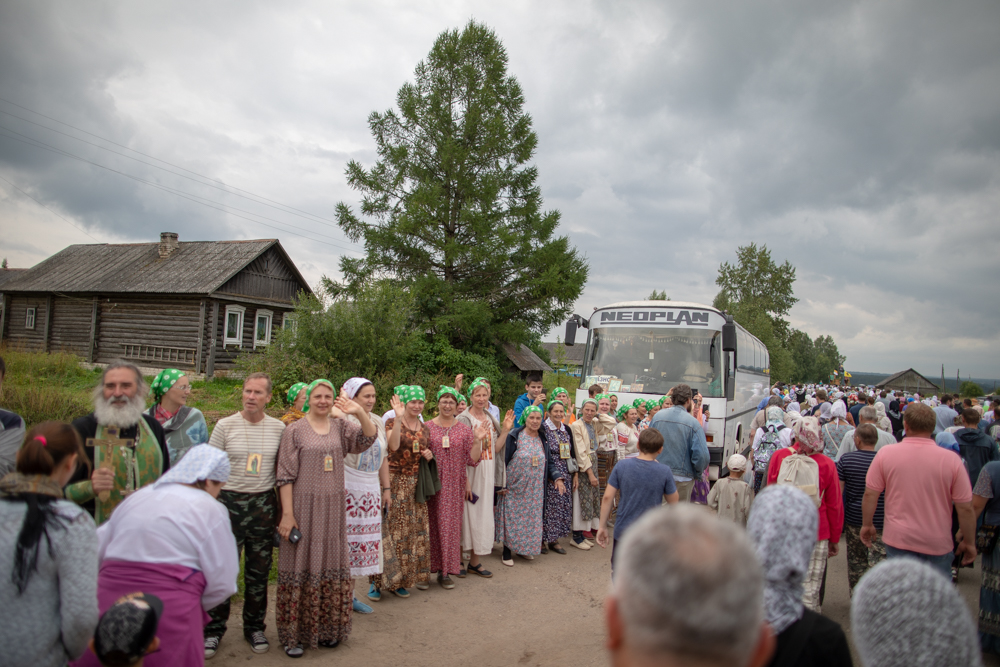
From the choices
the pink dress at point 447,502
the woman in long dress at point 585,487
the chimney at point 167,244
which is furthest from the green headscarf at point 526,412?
the chimney at point 167,244

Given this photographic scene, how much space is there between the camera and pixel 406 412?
19.1 ft

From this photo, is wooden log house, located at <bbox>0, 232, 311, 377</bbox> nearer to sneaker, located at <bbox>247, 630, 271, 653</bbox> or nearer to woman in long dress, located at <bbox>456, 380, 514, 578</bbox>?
woman in long dress, located at <bbox>456, 380, 514, 578</bbox>

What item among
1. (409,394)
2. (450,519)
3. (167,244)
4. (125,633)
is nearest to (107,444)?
(125,633)

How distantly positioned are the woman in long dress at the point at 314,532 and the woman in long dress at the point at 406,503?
41.3 inches

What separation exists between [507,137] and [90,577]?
75.5 ft

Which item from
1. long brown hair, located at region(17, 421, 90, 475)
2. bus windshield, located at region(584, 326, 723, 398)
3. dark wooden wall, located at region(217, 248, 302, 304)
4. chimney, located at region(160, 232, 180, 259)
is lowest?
long brown hair, located at region(17, 421, 90, 475)

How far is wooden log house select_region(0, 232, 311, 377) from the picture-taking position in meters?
23.5

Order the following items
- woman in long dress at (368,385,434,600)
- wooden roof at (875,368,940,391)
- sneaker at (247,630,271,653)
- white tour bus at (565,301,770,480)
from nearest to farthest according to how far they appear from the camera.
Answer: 1. sneaker at (247,630,271,653)
2. woman in long dress at (368,385,434,600)
3. white tour bus at (565,301,770,480)
4. wooden roof at (875,368,940,391)

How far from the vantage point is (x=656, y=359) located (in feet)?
36.0

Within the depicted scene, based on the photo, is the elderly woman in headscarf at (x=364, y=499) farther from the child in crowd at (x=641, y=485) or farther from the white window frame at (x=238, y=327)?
the white window frame at (x=238, y=327)

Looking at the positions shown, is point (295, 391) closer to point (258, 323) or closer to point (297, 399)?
point (297, 399)

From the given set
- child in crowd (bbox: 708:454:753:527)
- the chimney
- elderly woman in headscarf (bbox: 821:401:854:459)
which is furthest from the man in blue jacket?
the chimney

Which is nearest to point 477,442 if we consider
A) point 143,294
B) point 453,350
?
point 453,350

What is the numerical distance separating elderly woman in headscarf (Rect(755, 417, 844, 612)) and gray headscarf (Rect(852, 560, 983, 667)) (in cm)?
327
